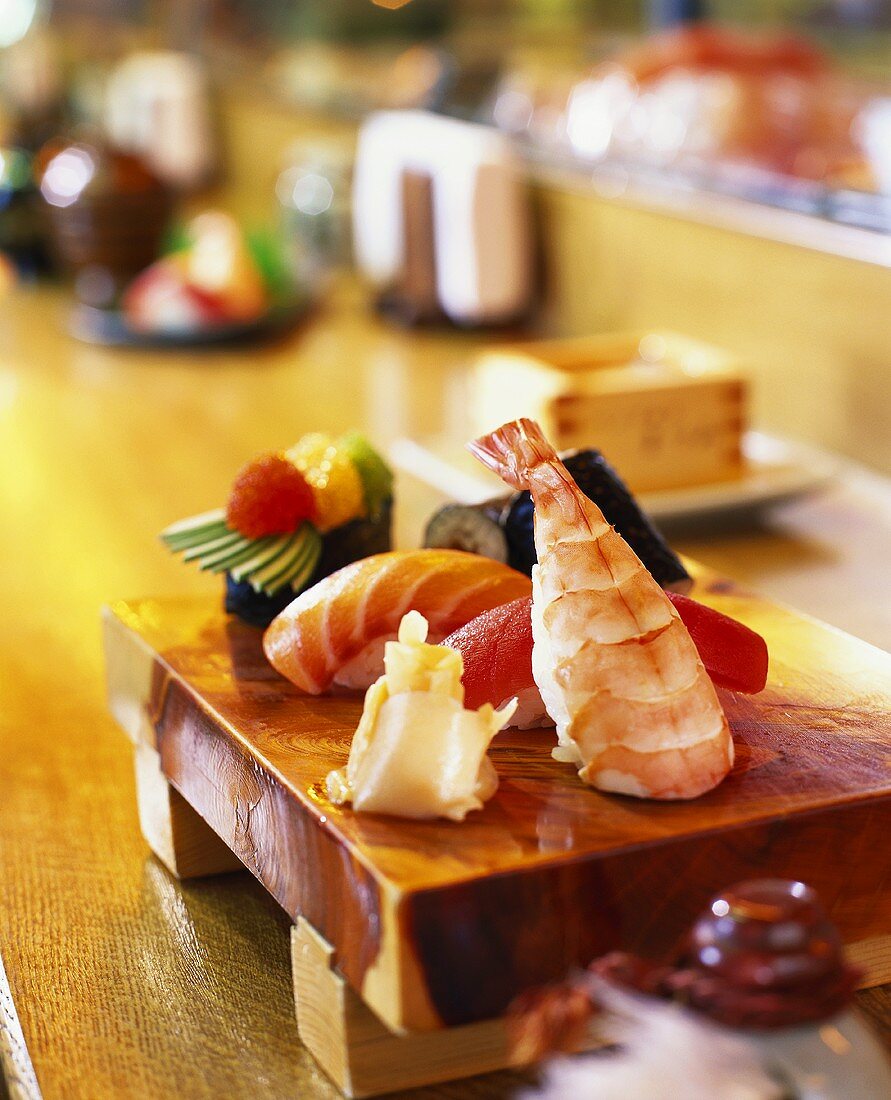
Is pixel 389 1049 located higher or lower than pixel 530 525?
lower

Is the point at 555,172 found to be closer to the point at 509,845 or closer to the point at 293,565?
the point at 293,565

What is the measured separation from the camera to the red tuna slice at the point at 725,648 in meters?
0.74

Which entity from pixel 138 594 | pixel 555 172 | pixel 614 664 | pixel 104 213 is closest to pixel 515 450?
pixel 614 664

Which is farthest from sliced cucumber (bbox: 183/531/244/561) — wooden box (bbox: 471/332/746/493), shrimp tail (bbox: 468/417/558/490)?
wooden box (bbox: 471/332/746/493)

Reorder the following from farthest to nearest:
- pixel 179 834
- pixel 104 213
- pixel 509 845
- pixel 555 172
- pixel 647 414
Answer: pixel 104 213 → pixel 555 172 → pixel 647 414 → pixel 179 834 → pixel 509 845

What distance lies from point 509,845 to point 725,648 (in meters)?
0.19

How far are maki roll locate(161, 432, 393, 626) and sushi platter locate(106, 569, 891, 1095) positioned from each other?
0.07 metres

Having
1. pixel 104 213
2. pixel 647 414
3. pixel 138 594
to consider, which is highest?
pixel 104 213

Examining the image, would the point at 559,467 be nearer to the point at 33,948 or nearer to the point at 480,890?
the point at 480,890

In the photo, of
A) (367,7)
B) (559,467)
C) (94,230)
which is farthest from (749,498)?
(367,7)

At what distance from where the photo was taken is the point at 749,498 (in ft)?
4.67

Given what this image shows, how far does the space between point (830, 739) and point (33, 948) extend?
43 cm

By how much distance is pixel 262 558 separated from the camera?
873mm

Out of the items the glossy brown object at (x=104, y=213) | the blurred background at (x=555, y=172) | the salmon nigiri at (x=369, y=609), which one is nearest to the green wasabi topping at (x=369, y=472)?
the salmon nigiri at (x=369, y=609)
